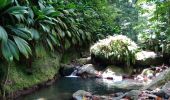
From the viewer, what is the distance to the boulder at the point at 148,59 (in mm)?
10078

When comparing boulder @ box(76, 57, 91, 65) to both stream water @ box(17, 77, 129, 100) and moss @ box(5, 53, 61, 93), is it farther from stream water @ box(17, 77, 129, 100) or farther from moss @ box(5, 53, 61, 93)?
moss @ box(5, 53, 61, 93)

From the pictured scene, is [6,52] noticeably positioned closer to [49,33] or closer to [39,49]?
[39,49]

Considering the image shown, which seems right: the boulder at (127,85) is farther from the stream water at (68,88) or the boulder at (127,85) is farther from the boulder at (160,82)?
the boulder at (160,82)

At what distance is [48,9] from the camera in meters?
8.16

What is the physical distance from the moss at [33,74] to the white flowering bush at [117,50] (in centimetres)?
186

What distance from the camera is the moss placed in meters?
6.77

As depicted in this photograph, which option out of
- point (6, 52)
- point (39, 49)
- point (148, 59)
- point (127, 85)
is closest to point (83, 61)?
point (148, 59)

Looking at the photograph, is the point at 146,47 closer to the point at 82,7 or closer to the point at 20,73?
the point at 82,7

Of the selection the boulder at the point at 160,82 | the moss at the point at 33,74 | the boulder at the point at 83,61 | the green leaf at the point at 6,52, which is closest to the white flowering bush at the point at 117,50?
the boulder at the point at 83,61

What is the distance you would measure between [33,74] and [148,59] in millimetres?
4302

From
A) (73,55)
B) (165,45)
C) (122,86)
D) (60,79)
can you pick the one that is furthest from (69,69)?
(165,45)

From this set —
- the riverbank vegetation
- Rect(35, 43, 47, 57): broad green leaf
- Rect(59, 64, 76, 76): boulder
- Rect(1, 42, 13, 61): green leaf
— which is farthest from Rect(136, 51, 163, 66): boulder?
Rect(1, 42, 13, 61): green leaf

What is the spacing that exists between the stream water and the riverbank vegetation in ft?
1.18

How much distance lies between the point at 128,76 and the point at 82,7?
4812 millimetres
